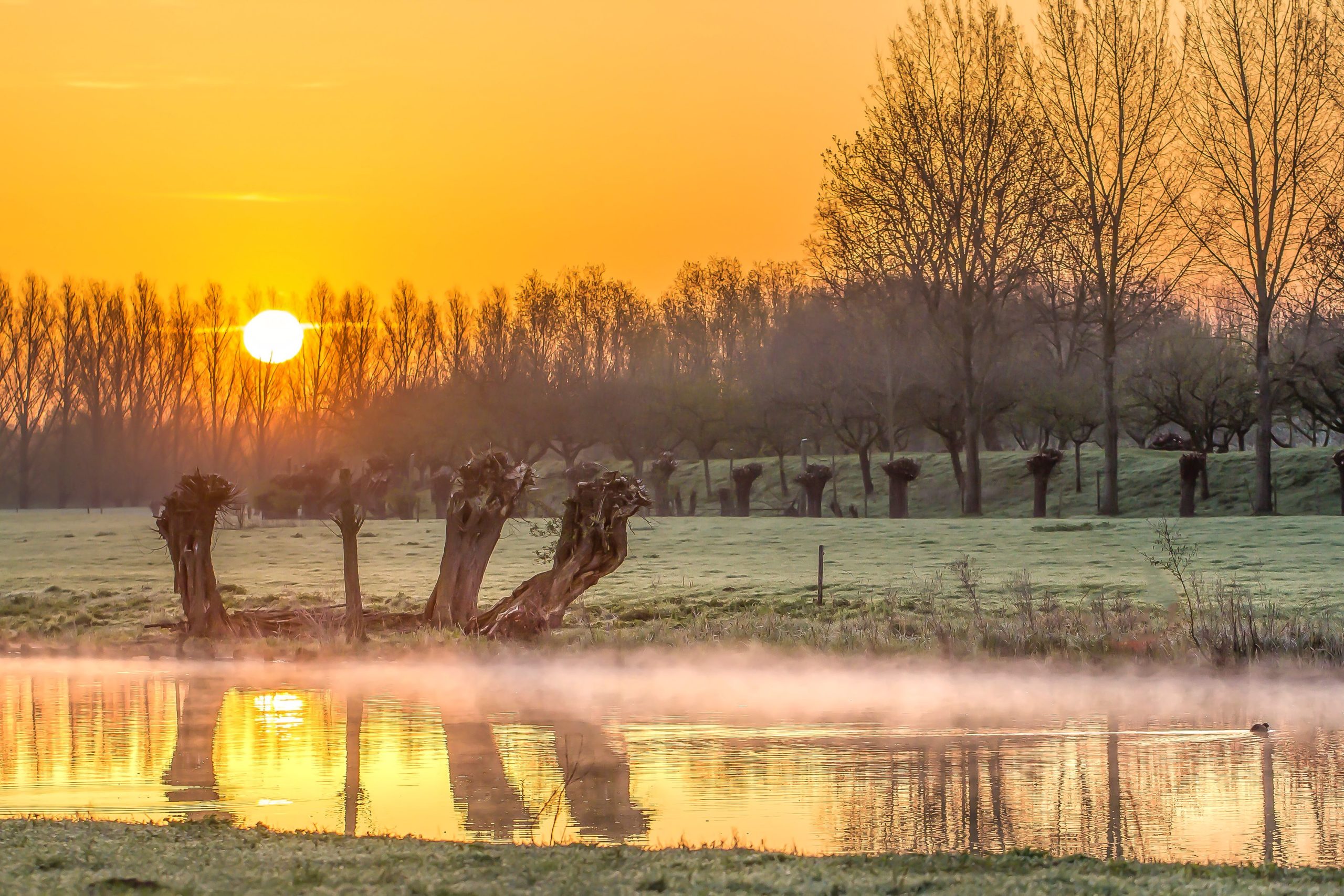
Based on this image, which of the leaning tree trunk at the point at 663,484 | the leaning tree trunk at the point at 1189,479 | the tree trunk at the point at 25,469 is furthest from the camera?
the tree trunk at the point at 25,469

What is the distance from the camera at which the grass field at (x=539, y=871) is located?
8.00m

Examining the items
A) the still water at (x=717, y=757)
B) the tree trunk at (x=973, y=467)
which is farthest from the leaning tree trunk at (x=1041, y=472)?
the still water at (x=717, y=757)

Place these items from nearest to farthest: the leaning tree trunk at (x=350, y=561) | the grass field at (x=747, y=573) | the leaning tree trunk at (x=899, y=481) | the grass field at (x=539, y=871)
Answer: the grass field at (x=539, y=871) < the leaning tree trunk at (x=350, y=561) < the grass field at (x=747, y=573) < the leaning tree trunk at (x=899, y=481)

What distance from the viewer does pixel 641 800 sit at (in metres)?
12.2

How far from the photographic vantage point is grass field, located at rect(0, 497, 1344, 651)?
2794cm

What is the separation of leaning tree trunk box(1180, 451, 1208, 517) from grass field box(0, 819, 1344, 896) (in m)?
49.3

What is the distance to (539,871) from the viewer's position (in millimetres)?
8469

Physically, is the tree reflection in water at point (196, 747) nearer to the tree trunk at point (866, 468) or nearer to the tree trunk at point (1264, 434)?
the tree trunk at point (1264, 434)

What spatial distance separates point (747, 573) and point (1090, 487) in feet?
125

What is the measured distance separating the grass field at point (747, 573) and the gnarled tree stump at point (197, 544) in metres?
1.33

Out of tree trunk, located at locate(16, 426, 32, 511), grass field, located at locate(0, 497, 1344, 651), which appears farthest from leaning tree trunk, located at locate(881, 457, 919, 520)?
tree trunk, located at locate(16, 426, 32, 511)

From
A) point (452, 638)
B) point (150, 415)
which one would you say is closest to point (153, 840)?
point (452, 638)

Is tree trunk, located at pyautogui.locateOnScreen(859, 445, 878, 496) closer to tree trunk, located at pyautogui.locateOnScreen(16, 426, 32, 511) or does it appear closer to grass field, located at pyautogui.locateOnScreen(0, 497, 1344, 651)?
grass field, located at pyautogui.locateOnScreen(0, 497, 1344, 651)

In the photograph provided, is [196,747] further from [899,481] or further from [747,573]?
[899,481]
